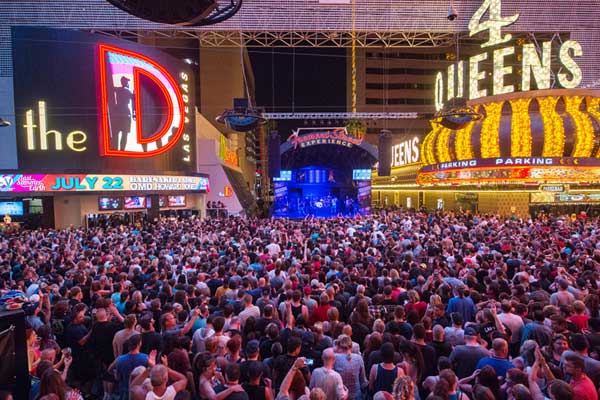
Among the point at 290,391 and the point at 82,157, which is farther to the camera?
the point at 82,157

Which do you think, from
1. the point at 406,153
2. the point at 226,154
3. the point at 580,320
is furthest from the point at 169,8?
the point at 226,154

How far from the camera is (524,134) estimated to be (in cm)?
1872

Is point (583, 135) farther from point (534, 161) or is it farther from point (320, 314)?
point (320, 314)

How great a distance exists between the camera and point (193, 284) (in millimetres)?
6184

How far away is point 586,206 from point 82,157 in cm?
2846

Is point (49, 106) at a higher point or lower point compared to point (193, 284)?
higher

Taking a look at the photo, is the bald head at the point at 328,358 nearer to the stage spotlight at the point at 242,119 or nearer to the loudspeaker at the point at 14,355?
the loudspeaker at the point at 14,355

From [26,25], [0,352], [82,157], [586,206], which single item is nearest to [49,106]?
[82,157]

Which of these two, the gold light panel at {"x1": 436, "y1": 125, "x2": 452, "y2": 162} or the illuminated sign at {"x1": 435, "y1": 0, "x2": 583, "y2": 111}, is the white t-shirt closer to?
the illuminated sign at {"x1": 435, "y1": 0, "x2": 583, "y2": 111}

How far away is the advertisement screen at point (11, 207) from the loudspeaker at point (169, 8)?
19.3 m

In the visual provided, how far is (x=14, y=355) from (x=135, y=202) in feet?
66.8

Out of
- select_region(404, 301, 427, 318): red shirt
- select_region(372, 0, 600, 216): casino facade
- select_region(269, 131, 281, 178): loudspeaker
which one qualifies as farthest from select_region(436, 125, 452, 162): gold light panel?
select_region(404, 301, 427, 318): red shirt

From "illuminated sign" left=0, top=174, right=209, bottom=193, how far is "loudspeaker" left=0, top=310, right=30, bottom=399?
57.0 feet

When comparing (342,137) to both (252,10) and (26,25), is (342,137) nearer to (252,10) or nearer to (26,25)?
(252,10)
